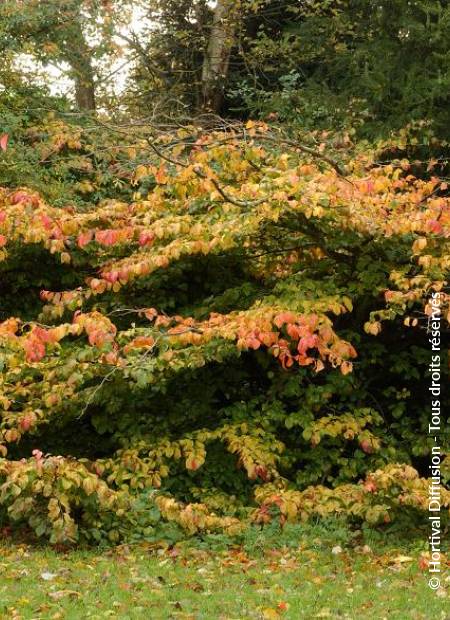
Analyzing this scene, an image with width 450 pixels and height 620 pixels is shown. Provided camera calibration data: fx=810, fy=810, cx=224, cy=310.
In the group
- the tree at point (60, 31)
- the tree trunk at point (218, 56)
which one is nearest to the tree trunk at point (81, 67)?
the tree at point (60, 31)

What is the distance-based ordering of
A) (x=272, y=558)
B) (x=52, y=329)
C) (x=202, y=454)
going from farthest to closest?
(x=202, y=454)
(x=52, y=329)
(x=272, y=558)

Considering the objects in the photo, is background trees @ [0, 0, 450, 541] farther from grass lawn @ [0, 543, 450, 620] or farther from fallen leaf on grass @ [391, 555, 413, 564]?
fallen leaf on grass @ [391, 555, 413, 564]

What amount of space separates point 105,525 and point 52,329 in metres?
1.65

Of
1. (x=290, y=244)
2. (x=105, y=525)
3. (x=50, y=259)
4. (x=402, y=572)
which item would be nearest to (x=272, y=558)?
(x=402, y=572)

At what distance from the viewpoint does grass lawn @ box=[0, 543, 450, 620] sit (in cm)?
474

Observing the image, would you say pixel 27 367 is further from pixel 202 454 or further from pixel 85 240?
pixel 202 454

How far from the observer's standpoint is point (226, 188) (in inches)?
294

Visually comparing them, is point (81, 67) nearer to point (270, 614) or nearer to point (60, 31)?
point (60, 31)

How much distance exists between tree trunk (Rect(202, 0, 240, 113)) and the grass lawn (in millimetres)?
11314

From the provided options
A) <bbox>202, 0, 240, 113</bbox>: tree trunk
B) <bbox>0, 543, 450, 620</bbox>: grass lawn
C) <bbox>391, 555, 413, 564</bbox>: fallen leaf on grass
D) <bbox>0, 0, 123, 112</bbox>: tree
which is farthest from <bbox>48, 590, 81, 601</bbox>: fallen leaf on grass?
<bbox>202, 0, 240, 113</bbox>: tree trunk

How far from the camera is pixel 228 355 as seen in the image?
283 inches

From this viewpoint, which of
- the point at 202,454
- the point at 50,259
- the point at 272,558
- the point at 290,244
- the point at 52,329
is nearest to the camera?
the point at 272,558

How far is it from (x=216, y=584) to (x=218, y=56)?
1274cm

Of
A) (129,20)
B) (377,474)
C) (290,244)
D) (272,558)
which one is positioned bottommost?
(272,558)
